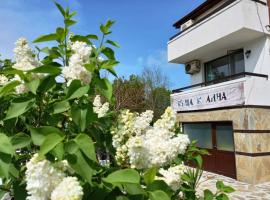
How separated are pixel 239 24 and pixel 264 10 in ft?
5.13

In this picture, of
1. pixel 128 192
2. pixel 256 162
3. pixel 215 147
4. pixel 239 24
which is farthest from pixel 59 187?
Answer: pixel 215 147

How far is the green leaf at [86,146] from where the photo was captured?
966 millimetres

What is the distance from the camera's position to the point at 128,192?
104cm

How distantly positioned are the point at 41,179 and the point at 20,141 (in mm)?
282

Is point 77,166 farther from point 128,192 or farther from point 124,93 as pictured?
point 124,93

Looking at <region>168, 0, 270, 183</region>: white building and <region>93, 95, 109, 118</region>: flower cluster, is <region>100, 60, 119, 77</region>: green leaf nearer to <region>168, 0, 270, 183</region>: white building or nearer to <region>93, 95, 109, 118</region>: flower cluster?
<region>93, 95, 109, 118</region>: flower cluster

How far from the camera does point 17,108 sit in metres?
1.20

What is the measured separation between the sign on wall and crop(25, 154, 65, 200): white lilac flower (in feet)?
33.5

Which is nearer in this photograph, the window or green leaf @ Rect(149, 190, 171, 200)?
green leaf @ Rect(149, 190, 171, 200)

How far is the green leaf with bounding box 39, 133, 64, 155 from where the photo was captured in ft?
3.01

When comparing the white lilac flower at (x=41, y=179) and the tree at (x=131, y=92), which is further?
the tree at (x=131, y=92)

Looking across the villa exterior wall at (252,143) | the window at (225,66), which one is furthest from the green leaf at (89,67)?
the window at (225,66)

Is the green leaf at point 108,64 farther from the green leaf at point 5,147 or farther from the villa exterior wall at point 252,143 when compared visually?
the villa exterior wall at point 252,143

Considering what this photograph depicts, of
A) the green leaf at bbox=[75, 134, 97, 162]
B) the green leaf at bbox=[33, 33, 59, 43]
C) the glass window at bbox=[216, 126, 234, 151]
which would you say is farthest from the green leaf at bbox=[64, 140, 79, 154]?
the glass window at bbox=[216, 126, 234, 151]
